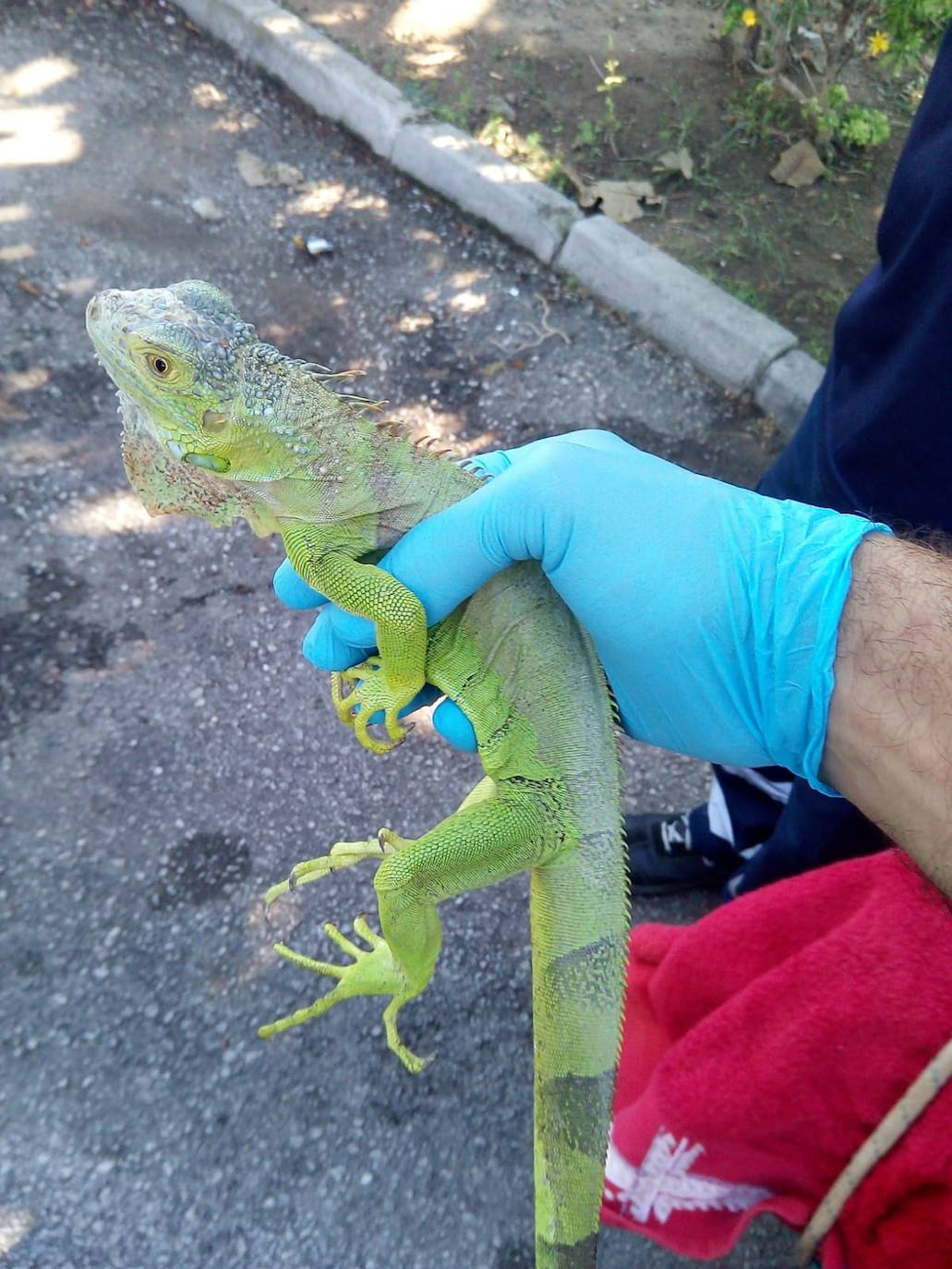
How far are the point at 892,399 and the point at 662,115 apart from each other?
157 inches

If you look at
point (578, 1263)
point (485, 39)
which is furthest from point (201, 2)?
point (578, 1263)

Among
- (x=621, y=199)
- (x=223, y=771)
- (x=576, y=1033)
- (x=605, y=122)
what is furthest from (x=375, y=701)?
(x=605, y=122)

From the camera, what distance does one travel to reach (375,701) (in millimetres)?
1985

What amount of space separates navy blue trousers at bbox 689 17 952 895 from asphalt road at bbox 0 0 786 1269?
0.77 metres

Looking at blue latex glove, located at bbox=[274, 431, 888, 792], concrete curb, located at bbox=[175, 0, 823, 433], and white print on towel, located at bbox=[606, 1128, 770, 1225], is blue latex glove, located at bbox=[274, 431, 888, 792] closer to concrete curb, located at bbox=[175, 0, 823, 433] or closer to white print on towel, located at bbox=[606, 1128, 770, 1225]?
white print on towel, located at bbox=[606, 1128, 770, 1225]

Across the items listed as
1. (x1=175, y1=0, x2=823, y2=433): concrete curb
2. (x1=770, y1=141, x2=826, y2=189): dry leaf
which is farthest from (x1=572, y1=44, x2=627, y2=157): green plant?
(x1=770, y1=141, x2=826, y2=189): dry leaf

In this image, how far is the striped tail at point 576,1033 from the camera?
1.72 metres

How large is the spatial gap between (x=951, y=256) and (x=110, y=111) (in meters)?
4.57

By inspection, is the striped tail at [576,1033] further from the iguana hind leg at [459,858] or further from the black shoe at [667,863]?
the black shoe at [667,863]

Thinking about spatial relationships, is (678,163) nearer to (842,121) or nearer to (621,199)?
(621,199)

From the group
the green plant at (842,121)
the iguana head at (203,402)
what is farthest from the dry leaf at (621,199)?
the iguana head at (203,402)

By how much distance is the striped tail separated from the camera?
172 centimetres

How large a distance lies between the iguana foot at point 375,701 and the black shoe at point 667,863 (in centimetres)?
121

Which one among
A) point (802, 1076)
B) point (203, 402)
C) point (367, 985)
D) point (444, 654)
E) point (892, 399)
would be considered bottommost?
point (367, 985)
